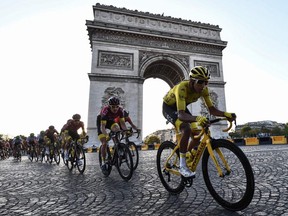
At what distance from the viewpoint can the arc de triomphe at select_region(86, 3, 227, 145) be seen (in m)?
22.7

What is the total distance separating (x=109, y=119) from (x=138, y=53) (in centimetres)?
2077

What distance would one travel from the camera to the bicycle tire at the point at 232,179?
2051 mm

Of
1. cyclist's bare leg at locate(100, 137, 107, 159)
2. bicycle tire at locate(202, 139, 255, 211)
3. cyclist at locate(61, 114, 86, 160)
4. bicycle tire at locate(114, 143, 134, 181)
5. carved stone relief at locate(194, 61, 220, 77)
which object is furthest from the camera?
carved stone relief at locate(194, 61, 220, 77)

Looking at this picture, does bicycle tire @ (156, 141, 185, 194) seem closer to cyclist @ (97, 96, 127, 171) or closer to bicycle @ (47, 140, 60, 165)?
cyclist @ (97, 96, 127, 171)

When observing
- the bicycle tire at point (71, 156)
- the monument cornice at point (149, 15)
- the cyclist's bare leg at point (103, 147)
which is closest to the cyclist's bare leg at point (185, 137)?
the cyclist's bare leg at point (103, 147)

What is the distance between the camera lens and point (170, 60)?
2594 centimetres

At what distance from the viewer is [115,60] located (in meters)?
23.5

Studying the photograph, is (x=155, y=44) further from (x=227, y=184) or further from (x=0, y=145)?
(x=227, y=184)

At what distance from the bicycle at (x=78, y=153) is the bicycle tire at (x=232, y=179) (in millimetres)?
3924

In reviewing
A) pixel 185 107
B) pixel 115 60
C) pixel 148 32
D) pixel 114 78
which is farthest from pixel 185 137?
pixel 148 32

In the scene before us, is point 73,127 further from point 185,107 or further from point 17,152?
point 17,152

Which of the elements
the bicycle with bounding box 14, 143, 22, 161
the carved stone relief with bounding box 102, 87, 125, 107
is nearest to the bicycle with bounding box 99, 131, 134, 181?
the bicycle with bounding box 14, 143, 22, 161

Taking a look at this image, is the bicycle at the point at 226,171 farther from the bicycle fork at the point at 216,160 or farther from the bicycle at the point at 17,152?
the bicycle at the point at 17,152

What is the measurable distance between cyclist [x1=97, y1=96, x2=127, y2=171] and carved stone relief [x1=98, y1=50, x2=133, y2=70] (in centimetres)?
1879
